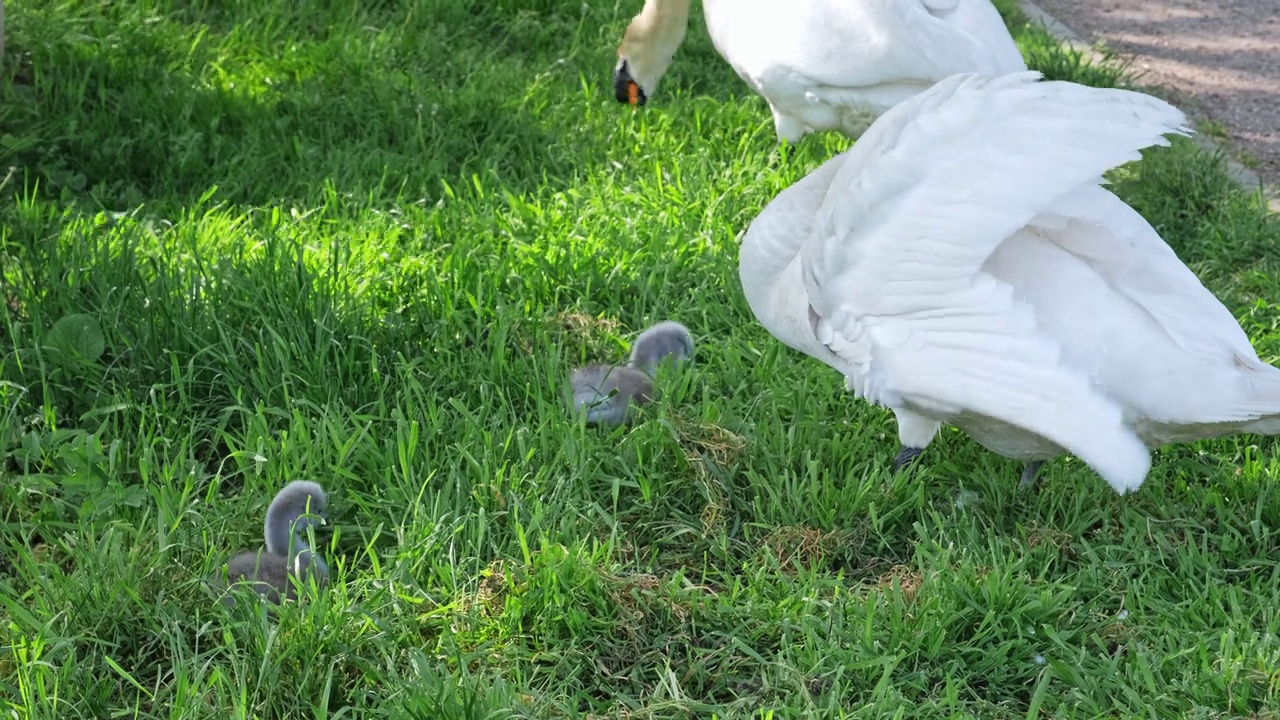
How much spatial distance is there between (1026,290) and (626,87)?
8.80 ft

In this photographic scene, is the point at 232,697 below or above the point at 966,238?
below

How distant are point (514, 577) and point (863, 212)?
3.52ft

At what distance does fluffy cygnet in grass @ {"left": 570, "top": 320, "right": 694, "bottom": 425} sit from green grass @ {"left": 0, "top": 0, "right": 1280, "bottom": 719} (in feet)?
0.26

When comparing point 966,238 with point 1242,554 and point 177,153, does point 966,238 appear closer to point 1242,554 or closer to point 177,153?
point 1242,554

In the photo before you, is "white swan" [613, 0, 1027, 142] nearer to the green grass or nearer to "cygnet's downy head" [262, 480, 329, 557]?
the green grass

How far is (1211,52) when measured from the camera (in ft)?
21.6

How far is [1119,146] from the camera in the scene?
2.61 meters

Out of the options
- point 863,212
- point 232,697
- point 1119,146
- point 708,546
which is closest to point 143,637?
point 232,697

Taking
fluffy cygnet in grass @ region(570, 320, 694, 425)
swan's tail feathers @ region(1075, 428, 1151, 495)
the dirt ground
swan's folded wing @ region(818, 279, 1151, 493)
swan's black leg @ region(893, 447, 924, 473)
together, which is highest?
swan's folded wing @ region(818, 279, 1151, 493)

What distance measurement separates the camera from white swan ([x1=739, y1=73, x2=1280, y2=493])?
2.60m

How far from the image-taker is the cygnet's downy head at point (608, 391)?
3492 mm

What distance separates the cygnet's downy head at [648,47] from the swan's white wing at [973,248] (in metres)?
2.33

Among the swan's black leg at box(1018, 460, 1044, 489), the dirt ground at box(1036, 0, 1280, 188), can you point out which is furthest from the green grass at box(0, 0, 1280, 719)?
the dirt ground at box(1036, 0, 1280, 188)

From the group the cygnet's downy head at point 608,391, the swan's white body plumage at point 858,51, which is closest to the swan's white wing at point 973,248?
the cygnet's downy head at point 608,391
